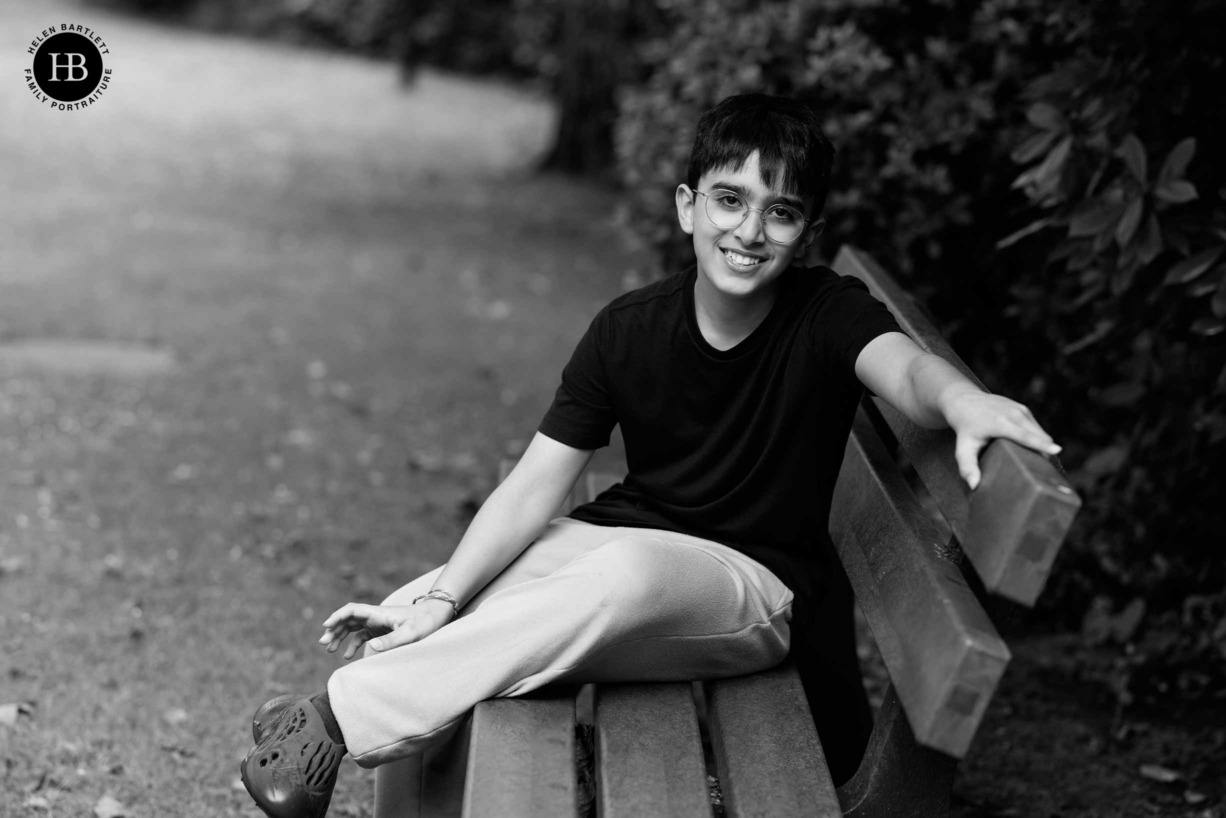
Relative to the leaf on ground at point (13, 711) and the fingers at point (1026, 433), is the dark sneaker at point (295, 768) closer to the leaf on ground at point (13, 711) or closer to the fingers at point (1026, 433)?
the fingers at point (1026, 433)

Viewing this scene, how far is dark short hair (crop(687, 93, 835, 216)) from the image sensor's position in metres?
2.80

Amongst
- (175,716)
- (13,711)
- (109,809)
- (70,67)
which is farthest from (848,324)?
(70,67)

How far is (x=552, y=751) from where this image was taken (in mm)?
2436

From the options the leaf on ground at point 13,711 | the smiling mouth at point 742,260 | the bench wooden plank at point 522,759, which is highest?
the smiling mouth at point 742,260

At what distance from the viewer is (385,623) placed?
275 cm

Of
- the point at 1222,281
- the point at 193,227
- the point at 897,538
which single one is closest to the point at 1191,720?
the point at 1222,281

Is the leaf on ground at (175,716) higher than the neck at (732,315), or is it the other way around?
the neck at (732,315)

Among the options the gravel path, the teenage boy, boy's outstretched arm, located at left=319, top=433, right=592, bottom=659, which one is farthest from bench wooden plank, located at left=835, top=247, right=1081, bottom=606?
the gravel path

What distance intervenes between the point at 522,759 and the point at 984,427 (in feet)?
2.97

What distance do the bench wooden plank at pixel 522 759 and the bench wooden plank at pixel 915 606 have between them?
0.55 meters

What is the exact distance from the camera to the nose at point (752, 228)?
279 centimetres

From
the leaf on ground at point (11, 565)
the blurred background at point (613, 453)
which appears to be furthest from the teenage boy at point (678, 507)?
the leaf on ground at point (11, 565)

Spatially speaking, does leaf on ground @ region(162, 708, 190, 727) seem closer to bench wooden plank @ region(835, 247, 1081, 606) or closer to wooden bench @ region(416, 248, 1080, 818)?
wooden bench @ region(416, 248, 1080, 818)

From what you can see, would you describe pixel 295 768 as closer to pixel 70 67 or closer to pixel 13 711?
pixel 13 711
